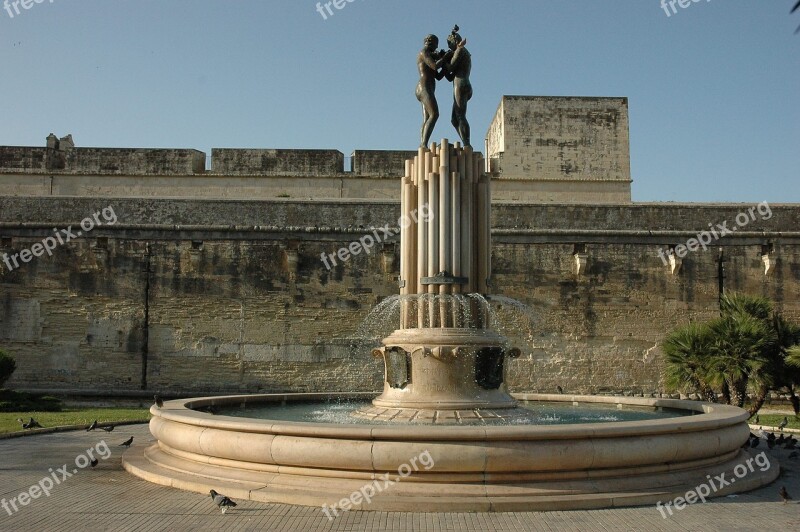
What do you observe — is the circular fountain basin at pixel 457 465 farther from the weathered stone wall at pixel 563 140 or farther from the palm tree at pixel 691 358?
the weathered stone wall at pixel 563 140

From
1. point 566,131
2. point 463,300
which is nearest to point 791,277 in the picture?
point 566,131

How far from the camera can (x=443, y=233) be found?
8547mm

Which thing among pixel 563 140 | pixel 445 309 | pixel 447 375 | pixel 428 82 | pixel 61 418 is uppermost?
pixel 563 140

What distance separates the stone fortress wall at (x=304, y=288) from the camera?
1861 centimetres

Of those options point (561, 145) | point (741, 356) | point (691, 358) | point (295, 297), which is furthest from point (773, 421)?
point (561, 145)

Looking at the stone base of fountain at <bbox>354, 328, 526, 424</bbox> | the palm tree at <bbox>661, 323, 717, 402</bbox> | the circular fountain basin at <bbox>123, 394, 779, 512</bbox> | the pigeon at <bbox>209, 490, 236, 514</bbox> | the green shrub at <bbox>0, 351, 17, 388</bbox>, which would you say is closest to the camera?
the pigeon at <bbox>209, 490, 236, 514</bbox>

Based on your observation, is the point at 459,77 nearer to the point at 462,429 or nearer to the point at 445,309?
the point at 445,309

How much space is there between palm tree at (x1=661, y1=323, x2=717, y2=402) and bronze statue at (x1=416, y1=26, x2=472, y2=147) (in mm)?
7649

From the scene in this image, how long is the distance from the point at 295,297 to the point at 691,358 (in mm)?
9207

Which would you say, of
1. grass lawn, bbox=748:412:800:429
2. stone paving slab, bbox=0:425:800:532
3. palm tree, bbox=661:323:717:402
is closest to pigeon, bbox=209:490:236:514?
stone paving slab, bbox=0:425:800:532

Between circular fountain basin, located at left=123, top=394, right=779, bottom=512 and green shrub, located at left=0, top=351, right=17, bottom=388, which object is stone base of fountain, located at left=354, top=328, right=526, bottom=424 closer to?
circular fountain basin, located at left=123, top=394, right=779, bottom=512

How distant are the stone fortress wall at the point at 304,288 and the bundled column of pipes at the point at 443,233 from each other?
10032 mm

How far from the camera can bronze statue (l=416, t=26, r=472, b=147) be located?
9.34m

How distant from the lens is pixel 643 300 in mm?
19078
